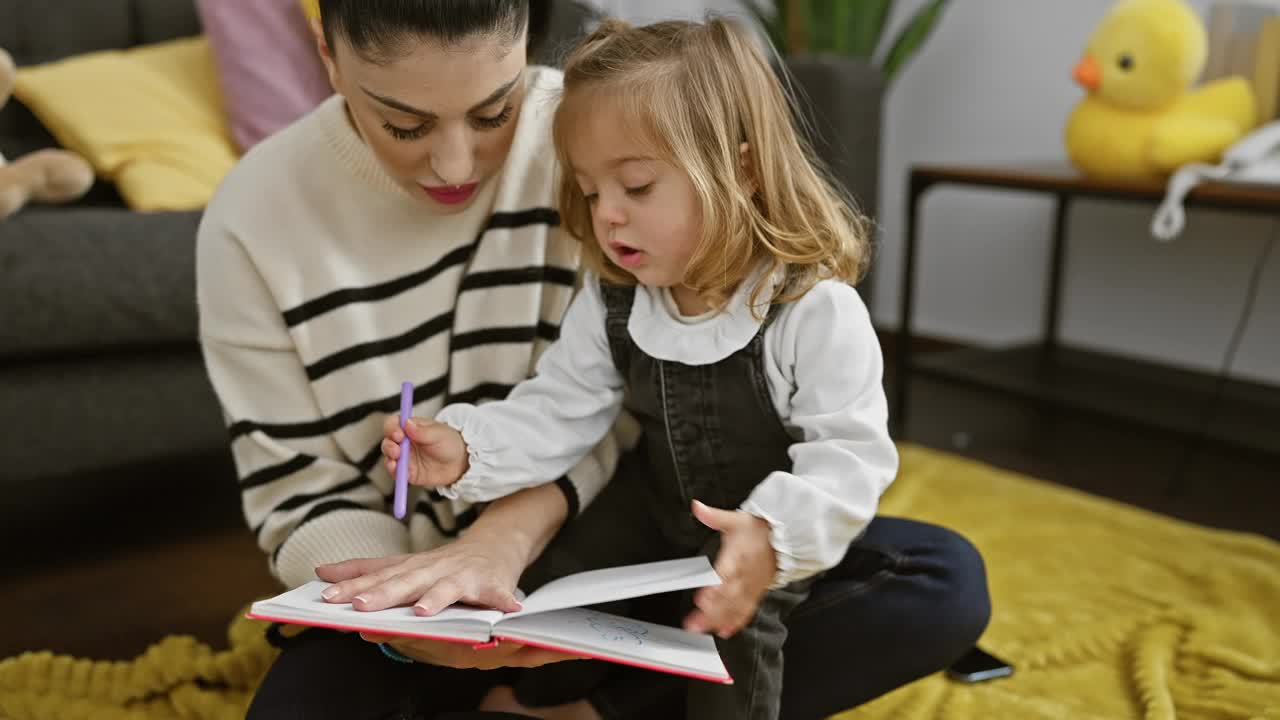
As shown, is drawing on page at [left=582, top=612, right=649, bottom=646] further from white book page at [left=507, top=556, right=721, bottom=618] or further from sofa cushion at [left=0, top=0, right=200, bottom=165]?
sofa cushion at [left=0, top=0, right=200, bottom=165]

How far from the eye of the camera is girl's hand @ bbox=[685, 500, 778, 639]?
2.23ft

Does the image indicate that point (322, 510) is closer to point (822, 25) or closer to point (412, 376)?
point (412, 376)

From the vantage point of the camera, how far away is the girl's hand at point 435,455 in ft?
2.71

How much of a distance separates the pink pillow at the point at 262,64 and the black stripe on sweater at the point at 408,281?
2.82ft

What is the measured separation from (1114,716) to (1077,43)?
1.50 meters

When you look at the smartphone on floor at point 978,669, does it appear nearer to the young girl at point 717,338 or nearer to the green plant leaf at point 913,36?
the young girl at point 717,338

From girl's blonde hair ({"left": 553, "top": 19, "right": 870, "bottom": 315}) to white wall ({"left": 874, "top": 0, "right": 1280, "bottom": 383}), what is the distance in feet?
3.34

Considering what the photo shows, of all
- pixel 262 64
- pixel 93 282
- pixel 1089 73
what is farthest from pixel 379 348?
pixel 1089 73

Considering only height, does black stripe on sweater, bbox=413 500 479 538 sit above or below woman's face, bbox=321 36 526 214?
below

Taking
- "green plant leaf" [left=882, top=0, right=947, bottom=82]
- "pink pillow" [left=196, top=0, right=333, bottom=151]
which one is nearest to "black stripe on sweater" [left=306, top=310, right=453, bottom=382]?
"pink pillow" [left=196, top=0, right=333, bottom=151]

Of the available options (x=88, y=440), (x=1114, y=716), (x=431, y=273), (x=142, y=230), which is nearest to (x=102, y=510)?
(x=88, y=440)

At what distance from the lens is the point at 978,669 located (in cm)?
107

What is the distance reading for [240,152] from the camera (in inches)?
67.7

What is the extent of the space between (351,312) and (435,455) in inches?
6.8
